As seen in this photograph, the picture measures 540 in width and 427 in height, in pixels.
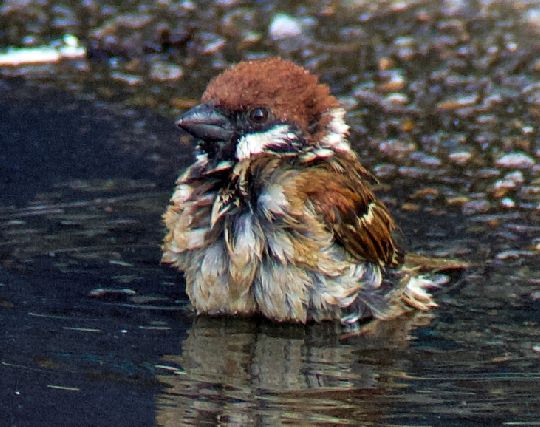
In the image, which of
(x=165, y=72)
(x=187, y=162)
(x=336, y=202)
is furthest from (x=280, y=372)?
(x=165, y=72)

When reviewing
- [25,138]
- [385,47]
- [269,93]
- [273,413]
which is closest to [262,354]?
[273,413]

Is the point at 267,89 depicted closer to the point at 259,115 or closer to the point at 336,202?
the point at 259,115

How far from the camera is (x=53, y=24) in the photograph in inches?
312

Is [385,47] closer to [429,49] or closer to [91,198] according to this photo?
[429,49]

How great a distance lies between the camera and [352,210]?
4.48 m

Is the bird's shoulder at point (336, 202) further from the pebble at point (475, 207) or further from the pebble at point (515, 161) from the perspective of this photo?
the pebble at point (515, 161)

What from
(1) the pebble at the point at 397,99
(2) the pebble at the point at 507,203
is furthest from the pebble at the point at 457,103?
(2) the pebble at the point at 507,203

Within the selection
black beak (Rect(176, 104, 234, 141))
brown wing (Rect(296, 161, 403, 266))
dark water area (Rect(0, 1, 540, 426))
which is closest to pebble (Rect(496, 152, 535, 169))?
dark water area (Rect(0, 1, 540, 426))

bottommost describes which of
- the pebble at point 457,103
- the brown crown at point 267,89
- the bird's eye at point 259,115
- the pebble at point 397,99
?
the pebble at point 457,103

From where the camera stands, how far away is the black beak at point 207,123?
4391 millimetres

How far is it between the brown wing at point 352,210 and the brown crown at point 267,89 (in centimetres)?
23

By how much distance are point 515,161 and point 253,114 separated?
1.91 m

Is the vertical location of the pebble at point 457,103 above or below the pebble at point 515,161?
below

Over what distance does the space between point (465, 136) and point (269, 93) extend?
211cm
